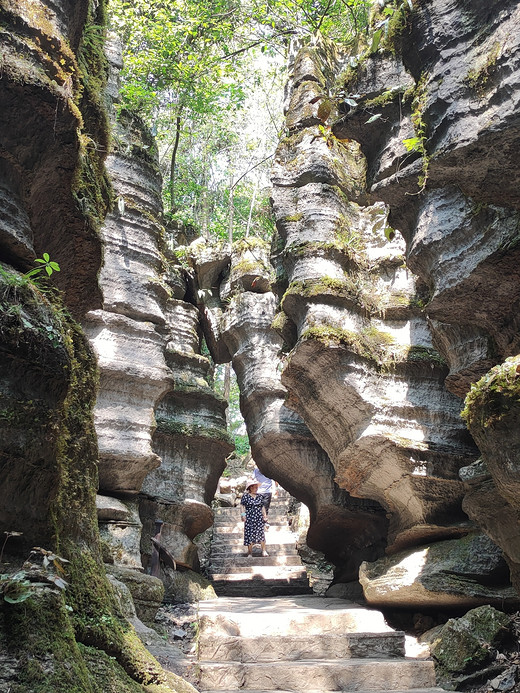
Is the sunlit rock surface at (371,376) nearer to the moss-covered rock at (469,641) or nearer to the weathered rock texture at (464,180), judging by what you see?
the weathered rock texture at (464,180)

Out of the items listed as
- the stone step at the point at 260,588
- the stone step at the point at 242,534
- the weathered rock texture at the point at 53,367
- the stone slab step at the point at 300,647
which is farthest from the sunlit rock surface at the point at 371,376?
the stone step at the point at 242,534

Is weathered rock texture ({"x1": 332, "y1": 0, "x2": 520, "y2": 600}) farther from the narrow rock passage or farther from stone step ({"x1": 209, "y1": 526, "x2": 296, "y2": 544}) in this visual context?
stone step ({"x1": 209, "y1": 526, "x2": 296, "y2": 544})

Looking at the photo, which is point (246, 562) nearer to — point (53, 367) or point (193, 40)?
point (53, 367)

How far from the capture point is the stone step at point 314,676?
502 centimetres

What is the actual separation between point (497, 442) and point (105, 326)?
6.31 meters

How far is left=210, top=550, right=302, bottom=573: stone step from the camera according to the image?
1141 centimetres

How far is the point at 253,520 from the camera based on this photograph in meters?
11.4

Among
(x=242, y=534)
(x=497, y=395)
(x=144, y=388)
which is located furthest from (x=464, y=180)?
(x=242, y=534)

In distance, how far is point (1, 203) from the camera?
3467 millimetres

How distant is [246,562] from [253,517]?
977mm

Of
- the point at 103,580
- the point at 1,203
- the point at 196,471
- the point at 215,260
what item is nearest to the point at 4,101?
the point at 1,203

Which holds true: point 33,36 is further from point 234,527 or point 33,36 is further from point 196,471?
point 234,527

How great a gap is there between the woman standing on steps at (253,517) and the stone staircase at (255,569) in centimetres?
34

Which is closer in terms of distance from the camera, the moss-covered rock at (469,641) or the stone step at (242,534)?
the moss-covered rock at (469,641)
